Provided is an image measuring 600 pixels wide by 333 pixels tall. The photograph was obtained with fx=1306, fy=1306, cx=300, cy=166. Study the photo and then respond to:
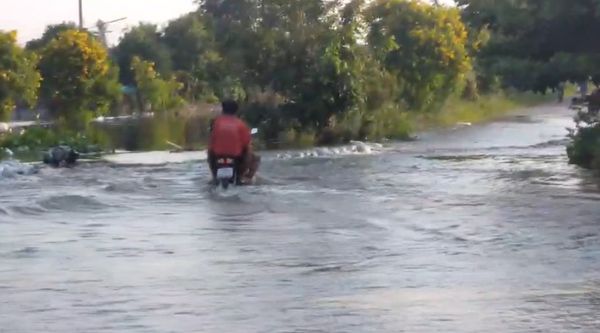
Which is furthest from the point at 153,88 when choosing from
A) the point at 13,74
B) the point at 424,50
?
the point at 424,50

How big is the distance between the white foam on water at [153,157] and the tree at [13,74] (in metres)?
16.1

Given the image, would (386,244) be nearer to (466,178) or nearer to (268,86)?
(466,178)

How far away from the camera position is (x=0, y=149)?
35.4m

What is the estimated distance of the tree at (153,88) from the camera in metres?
74.4

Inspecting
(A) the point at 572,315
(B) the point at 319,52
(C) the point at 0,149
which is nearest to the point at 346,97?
(B) the point at 319,52

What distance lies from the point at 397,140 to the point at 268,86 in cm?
454

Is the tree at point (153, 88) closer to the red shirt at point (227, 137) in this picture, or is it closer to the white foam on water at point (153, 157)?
the white foam on water at point (153, 157)

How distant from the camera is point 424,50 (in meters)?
52.1

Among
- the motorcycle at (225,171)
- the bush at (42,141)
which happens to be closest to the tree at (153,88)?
the bush at (42,141)

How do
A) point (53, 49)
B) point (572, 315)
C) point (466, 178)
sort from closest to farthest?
point (572, 315), point (466, 178), point (53, 49)

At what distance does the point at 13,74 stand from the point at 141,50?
141ft

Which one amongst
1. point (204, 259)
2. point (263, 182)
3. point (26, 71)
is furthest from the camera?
point (26, 71)

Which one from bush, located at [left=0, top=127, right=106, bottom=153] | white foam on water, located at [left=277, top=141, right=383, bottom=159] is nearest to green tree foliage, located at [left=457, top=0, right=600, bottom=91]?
white foam on water, located at [left=277, top=141, right=383, bottom=159]

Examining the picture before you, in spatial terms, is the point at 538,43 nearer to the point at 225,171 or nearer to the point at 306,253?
the point at 225,171
